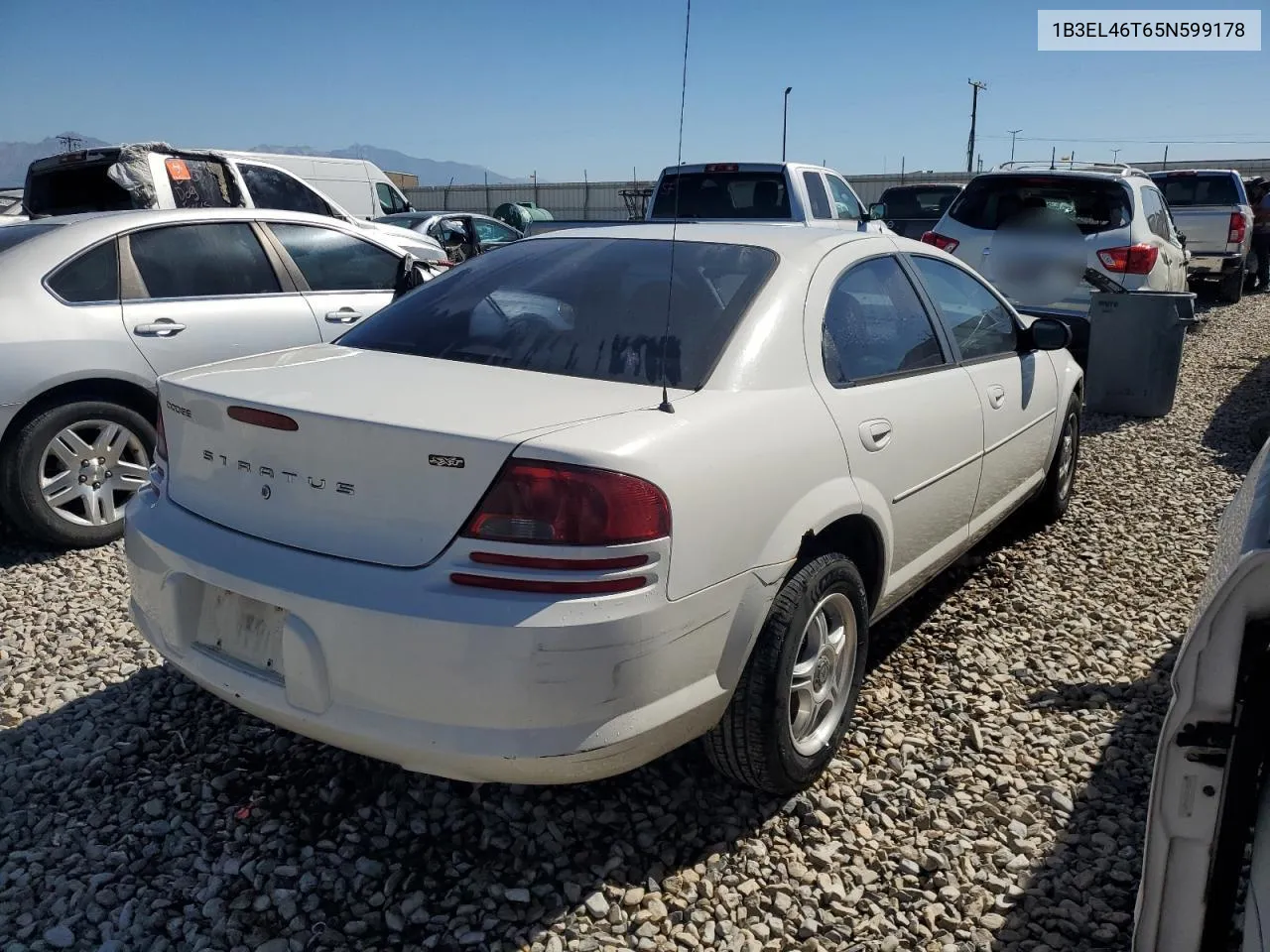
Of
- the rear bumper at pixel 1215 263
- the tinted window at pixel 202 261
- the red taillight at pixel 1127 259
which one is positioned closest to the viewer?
the tinted window at pixel 202 261

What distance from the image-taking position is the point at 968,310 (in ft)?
13.3

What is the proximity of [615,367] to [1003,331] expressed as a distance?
91.5 inches

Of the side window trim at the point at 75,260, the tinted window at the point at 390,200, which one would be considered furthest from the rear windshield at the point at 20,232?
the tinted window at the point at 390,200

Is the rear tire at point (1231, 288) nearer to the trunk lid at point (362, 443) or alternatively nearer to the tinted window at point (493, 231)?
the tinted window at point (493, 231)

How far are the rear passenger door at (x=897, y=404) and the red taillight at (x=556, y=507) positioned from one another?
0.93m

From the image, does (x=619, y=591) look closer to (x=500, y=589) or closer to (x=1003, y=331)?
(x=500, y=589)

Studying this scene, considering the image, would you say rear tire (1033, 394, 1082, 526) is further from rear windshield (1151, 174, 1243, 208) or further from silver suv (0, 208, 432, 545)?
rear windshield (1151, 174, 1243, 208)

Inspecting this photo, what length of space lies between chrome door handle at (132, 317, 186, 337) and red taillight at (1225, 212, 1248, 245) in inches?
546

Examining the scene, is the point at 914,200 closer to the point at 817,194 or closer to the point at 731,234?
the point at 817,194

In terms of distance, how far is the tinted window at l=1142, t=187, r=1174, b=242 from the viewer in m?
8.54

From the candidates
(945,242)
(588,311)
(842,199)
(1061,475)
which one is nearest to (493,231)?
(842,199)

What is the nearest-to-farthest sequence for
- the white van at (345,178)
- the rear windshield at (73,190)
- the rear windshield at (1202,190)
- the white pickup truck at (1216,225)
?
1. the rear windshield at (73,190)
2. the white van at (345,178)
3. the white pickup truck at (1216,225)
4. the rear windshield at (1202,190)

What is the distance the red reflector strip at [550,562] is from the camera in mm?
2072

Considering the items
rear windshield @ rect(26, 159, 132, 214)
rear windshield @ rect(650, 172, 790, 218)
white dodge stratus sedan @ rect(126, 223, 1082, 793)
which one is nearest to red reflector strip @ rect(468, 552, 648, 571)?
white dodge stratus sedan @ rect(126, 223, 1082, 793)
